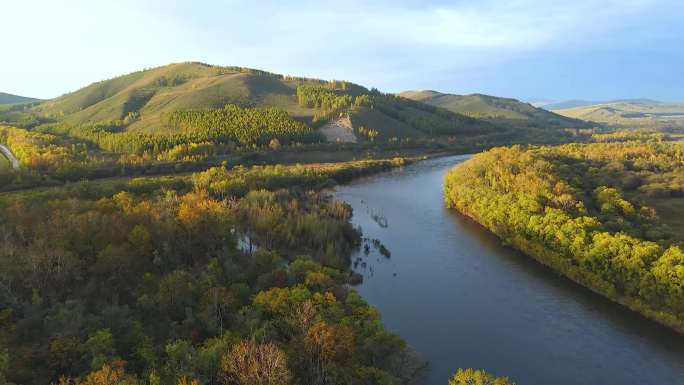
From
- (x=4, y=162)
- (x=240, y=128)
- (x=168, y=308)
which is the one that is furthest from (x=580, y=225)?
(x=4, y=162)

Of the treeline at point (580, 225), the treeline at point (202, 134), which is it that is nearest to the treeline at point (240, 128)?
the treeline at point (202, 134)

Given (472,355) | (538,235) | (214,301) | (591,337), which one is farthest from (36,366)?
(538,235)

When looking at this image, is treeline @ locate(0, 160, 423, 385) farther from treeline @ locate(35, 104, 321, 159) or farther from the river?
treeline @ locate(35, 104, 321, 159)

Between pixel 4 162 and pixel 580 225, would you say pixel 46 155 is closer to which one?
pixel 4 162

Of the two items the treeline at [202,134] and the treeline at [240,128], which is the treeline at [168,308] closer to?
the treeline at [202,134]

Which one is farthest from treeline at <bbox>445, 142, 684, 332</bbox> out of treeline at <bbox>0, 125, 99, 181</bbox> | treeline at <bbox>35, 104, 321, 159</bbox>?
treeline at <bbox>0, 125, 99, 181</bbox>

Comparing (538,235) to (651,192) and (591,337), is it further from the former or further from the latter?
(651,192)
